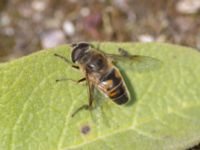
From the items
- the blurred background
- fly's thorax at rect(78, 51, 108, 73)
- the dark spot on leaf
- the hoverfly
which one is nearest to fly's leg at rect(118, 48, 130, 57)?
the hoverfly

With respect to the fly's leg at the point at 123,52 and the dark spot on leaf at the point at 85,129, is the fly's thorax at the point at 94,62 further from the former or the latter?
the dark spot on leaf at the point at 85,129

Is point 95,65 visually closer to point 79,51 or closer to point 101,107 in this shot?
point 79,51

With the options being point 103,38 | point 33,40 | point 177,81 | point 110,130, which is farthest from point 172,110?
point 33,40

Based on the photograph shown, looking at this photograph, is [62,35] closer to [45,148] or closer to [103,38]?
[103,38]

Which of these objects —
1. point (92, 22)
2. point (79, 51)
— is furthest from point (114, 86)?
point (92, 22)

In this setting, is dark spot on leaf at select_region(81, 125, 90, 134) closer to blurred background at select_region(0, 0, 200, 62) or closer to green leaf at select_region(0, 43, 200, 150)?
green leaf at select_region(0, 43, 200, 150)

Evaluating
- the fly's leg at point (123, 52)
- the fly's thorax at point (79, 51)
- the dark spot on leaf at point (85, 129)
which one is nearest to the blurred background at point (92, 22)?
the fly's thorax at point (79, 51)
